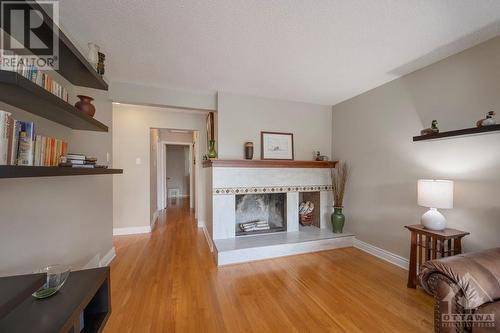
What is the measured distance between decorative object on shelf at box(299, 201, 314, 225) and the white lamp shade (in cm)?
175

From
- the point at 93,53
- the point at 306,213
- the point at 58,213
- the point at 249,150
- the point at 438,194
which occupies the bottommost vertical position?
the point at 306,213

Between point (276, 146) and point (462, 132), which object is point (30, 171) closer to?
point (276, 146)

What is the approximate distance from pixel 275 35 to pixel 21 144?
180 cm

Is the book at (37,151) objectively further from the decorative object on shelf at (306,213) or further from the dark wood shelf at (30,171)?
the decorative object on shelf at (306,213)

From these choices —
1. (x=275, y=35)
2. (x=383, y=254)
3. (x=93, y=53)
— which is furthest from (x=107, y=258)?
(x=383, y=254)

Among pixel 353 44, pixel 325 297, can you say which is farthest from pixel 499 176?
pixel 325 297

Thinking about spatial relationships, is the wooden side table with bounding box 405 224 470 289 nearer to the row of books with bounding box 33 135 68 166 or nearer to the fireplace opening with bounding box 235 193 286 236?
the fireplace opening with bounding box 235 193 286 236

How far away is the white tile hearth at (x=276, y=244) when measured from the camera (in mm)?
2479

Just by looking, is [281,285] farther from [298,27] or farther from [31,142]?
[298,27]

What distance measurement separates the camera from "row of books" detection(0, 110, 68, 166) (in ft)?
2.91

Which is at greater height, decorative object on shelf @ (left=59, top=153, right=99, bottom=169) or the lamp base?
decorative object on shelf @ (left=59, top=153, right=99, bottom=169)

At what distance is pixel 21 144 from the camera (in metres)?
0.98

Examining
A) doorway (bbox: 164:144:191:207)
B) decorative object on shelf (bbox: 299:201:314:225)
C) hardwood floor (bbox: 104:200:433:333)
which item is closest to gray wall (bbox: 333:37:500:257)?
decorative object on shelf (bbox: 299:201:314:225)

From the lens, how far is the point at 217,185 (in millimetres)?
2805
